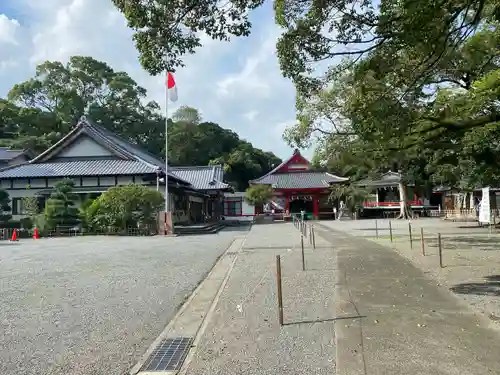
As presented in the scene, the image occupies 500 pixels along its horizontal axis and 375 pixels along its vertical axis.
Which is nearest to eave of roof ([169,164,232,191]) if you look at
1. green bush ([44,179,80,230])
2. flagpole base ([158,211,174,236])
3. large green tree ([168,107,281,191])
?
flagpole base ([158,211,174,236])

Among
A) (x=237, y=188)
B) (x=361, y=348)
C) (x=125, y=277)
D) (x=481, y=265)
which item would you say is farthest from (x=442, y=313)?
(x=237, y=188)

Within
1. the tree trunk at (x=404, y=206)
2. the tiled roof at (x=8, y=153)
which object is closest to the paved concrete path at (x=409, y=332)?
the tree trunk at (x=404, y=206)

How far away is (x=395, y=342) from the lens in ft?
16.5

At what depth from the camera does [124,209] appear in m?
25.3

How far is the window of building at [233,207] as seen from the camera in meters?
56.4

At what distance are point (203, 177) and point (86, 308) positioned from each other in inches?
1328

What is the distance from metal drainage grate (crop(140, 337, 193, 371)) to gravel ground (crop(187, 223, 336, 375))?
0.17 m

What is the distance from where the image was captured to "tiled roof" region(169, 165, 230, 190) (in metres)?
38.8

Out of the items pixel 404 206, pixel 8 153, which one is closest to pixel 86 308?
pixel 404 206

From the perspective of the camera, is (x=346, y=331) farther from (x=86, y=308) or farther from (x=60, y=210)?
(x=60, y=210)

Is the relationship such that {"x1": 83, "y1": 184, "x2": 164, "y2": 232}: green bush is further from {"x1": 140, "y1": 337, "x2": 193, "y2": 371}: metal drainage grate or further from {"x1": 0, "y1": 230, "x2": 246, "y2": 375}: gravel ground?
{"x1": 140, "y1": 337, "x2": 193, "y2": 371}: metal drainage grate

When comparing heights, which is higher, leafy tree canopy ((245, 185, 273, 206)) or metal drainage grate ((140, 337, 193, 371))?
leafy tree canopy ((245, 185, 273, 206))

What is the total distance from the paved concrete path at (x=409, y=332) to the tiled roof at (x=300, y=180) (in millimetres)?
36192

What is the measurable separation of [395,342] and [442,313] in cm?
164
